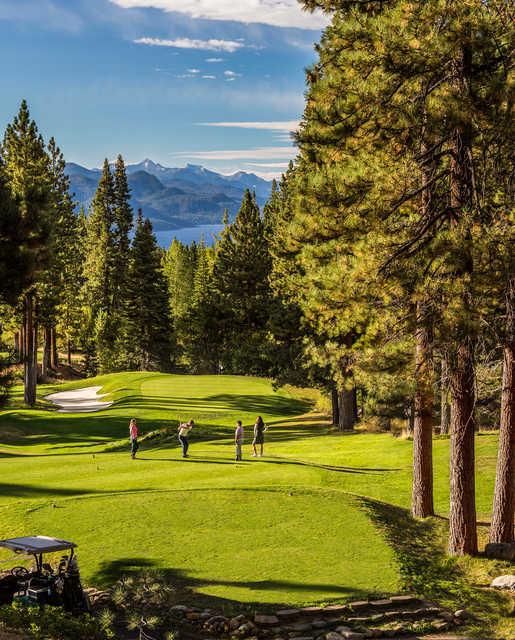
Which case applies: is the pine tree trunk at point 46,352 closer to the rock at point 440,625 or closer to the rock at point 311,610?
the rock at point 311,610

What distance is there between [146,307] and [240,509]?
5643 cm

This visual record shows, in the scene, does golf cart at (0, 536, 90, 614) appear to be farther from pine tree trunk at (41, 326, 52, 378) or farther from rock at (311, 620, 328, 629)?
pine tree trunk at (41, 326, 52, 378)

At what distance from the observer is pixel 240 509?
62.2 ft

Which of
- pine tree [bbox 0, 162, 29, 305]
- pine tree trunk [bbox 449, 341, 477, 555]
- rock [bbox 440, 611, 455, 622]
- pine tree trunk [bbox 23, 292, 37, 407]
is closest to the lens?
rock [bbox 440, 611, 455, 622]

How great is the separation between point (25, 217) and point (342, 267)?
13487 mm

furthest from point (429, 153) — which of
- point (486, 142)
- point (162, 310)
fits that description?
point (162, 310)

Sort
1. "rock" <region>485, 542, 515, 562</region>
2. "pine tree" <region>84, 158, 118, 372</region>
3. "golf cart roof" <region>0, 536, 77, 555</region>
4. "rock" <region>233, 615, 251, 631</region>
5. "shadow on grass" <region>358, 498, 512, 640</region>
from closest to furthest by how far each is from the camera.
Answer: "golf cart roof" <region>0, 536, 77, 555</region> < "rock" <region>233, 615, 251, 631</region> < "shadow on grass" <region>358, 498, 512, 640</region> < "rock" <region>485, 542, 515, 562</region> < "pine tree" <region>84, 158, 118, 372</region>

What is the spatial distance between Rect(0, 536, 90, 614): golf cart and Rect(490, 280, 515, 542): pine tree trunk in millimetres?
9652

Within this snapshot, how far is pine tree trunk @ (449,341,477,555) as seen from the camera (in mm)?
15807

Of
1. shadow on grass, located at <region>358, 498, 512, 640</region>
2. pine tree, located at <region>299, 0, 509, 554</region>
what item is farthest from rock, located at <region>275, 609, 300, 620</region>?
pine tree, located at <region>299, 0, 509, 554</region>

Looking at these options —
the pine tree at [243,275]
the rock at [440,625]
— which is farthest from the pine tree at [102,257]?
the rock at [440,625]

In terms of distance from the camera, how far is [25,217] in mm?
24859

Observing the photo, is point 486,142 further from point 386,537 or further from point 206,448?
point 206,448

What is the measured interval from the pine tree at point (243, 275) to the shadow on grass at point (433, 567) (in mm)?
46411
